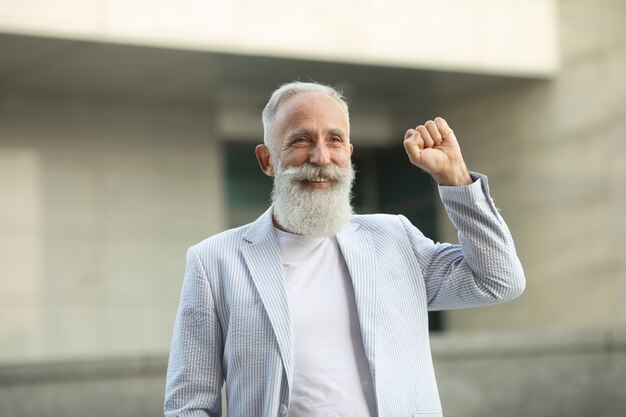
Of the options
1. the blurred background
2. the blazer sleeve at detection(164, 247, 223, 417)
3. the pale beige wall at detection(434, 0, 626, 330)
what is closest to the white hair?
the blazer sleeve at detection(164, 247, 223, 417)

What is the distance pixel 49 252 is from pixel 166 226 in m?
1.84

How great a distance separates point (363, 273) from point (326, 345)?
29 centimetres

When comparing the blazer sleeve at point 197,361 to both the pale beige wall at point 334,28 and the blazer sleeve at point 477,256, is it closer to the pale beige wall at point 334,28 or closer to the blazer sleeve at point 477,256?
the blazer sleeve at point 477,256

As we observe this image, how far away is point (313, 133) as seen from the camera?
12.0 ft

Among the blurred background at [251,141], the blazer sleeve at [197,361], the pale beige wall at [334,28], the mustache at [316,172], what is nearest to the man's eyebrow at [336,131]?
the mustache at [316,172]

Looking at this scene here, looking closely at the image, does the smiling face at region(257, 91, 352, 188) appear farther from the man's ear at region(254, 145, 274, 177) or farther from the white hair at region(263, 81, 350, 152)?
the man's ear at region(254, 145, 274, 177)

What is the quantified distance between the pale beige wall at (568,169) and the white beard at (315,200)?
1282 centimetres

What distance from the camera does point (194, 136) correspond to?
56.8ft

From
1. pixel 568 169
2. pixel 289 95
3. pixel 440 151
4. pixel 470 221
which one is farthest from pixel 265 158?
pixel 568 169

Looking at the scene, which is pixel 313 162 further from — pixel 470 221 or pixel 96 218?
pixel 96 218

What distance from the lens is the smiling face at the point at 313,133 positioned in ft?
11.9

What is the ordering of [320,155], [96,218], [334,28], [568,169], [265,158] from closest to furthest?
1. [320,155]
2. [265,158]
3. [334,28]
4. [96,218]
5. [568,169]

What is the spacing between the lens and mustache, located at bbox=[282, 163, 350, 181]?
3.65m

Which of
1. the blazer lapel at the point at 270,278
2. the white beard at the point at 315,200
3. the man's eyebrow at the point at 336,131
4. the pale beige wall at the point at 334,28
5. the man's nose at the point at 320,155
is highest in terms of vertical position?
the pale beige wall at the point at 334,28
